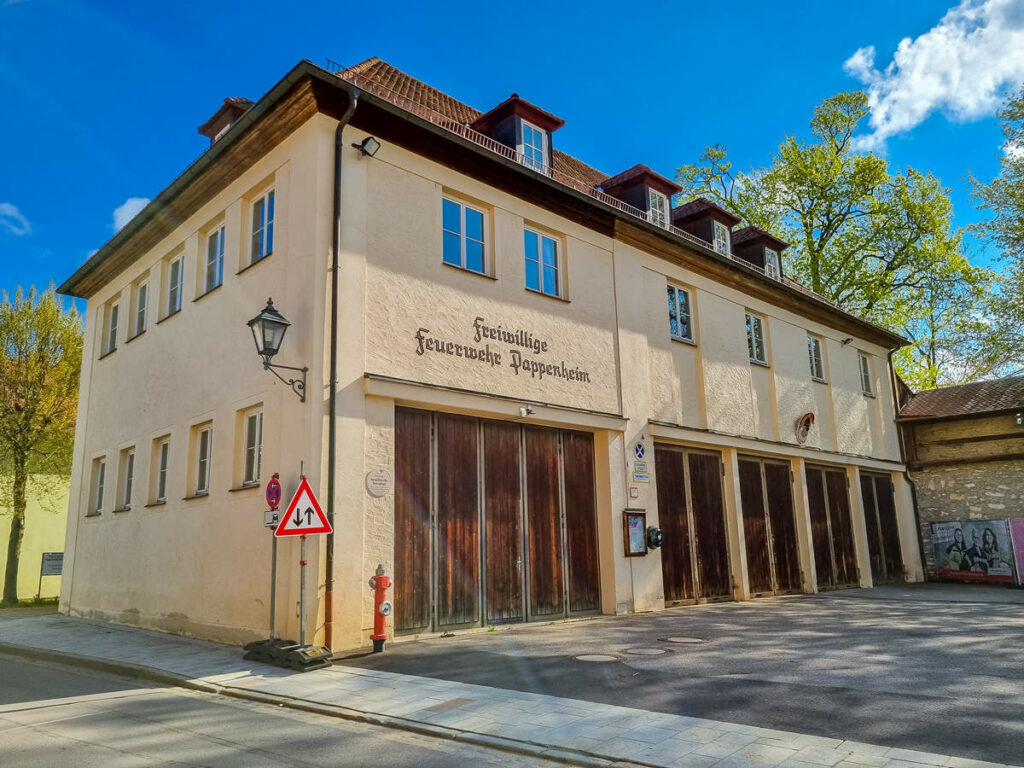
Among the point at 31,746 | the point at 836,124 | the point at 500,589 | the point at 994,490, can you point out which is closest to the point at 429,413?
the point at 500,589

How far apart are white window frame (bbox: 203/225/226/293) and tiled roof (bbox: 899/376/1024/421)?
67.9 ft

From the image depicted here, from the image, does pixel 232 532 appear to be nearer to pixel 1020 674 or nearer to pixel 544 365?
pixel 544 365

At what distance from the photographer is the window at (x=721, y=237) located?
19.6 meters

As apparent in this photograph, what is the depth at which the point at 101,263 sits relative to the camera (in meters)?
16.9

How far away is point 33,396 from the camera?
73.4 feet

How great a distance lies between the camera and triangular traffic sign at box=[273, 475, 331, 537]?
8.76 m

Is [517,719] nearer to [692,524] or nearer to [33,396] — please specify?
[692,524]

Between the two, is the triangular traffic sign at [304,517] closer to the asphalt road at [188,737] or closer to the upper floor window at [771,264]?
the asphalt road at [188,737]

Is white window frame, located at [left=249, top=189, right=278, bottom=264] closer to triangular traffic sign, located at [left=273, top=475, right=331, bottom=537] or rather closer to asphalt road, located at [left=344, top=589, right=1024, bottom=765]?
triangular traffic sign, located at [left=273, top=475, right=331, bottom=537]

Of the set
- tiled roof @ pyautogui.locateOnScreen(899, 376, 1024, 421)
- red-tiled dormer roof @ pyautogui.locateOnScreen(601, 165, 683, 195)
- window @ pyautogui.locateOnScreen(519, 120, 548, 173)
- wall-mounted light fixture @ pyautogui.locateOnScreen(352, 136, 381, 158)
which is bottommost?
tiled roof @ pyautogui.locateOnScreen(899, 376, 1024, 421)

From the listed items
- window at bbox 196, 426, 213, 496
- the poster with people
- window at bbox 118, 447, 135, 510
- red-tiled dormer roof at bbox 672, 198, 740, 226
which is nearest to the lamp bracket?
window at bbox 196, 426, 213, 496

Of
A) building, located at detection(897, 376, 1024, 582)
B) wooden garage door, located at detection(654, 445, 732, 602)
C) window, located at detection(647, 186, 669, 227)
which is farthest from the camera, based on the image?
building, located at detection(897, 376, 1024, 582)

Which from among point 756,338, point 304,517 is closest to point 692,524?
point 756,338

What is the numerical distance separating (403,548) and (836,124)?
2791 cm
